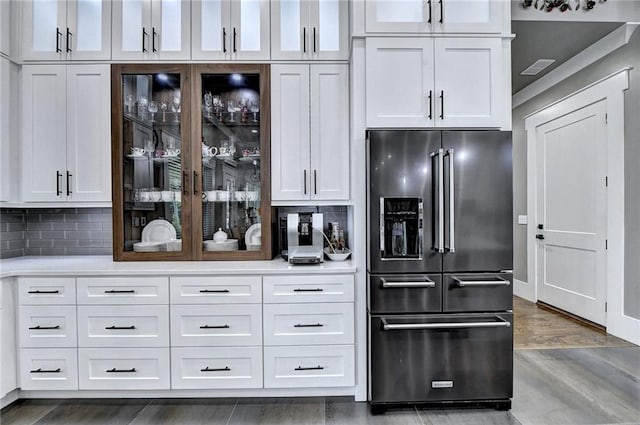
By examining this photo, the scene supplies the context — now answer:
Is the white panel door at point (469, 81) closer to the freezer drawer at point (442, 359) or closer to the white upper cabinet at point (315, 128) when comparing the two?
the white upper cabinet at point (315, 128)

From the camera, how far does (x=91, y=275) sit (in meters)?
2.16

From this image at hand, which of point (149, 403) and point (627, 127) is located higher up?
point (627, 127)

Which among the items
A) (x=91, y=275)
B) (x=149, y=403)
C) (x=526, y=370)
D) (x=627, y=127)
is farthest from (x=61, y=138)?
(x=627, y=127)

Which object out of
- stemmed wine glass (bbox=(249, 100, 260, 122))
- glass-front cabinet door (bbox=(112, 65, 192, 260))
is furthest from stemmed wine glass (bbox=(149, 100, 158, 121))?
stemmed wine glass (bbox=(249, 100, 260, 122))

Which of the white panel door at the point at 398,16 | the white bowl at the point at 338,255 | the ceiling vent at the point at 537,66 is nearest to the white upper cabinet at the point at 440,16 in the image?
the white panel door at the point at 398,16

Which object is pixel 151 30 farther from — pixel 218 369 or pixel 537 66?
pixel 537 66

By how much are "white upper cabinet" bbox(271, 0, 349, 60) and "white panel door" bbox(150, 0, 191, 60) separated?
2.00ft

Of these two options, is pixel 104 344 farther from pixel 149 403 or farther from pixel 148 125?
pixel 148 125

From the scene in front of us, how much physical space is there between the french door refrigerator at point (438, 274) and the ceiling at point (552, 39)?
178cm

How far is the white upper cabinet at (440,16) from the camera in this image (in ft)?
7.15

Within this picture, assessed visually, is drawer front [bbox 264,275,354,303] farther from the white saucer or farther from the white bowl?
the white saucer

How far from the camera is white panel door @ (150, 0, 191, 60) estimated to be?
7.97 ft

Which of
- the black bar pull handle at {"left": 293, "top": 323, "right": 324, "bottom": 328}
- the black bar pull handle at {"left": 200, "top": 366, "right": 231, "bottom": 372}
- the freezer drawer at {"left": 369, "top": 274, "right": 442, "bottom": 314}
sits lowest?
the black bar pull handle at {"left": 200, "top": 366, "right": 231, "bottom": 372}

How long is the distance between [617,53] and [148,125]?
14.1ft
